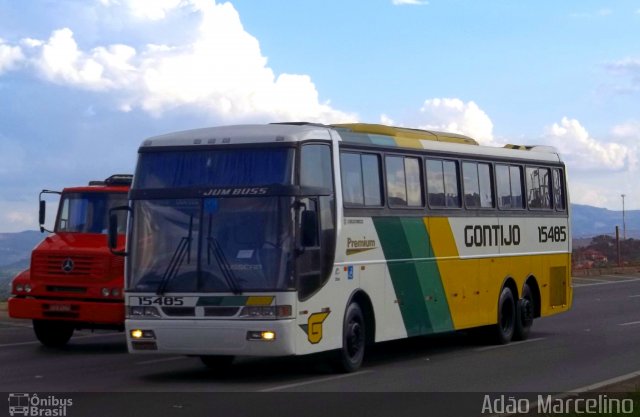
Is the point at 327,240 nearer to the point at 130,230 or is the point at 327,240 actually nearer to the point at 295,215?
the point at 295,215

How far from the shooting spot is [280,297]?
1449cm

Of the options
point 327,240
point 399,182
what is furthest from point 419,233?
point 327,240

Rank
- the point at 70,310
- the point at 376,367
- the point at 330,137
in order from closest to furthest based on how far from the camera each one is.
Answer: the point at 330,137 → the point at 376,367 → the point at 70,310

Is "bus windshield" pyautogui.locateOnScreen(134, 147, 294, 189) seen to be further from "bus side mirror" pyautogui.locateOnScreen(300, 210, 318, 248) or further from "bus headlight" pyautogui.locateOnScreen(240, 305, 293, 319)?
"bus headlight" pyautogui.locateOnScreen(240, 305, 293, 319)

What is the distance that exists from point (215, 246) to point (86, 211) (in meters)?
6.34

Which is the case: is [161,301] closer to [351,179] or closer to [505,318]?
[351,179]

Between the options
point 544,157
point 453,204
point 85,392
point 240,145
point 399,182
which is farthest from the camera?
point 544,157

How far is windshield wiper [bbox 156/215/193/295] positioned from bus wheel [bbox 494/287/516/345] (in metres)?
7.29

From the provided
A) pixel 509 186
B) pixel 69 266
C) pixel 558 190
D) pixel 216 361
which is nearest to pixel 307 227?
pixel 216 361

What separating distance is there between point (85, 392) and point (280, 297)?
251 centimetres

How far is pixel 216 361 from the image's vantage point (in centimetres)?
1672

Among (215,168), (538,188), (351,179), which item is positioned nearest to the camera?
(215,168)

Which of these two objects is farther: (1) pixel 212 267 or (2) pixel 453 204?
(2) pixel 453 204

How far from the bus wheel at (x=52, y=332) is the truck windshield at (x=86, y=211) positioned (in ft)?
5.15
